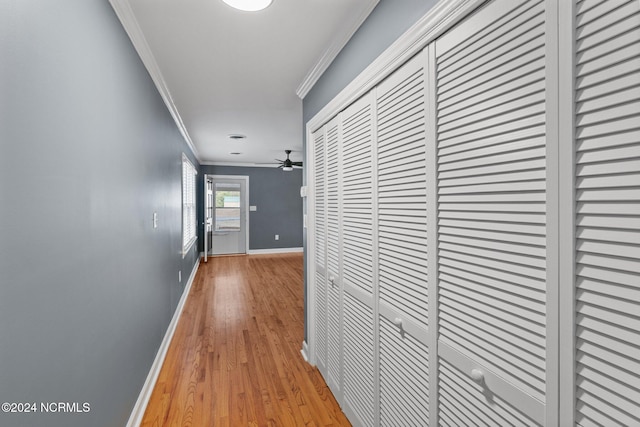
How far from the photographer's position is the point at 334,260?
2.19 m

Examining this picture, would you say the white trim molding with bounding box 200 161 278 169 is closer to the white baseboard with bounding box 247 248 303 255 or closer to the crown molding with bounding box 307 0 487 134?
the white baseboard with bounding box 247 248 303 255

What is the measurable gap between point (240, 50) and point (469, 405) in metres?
2.33

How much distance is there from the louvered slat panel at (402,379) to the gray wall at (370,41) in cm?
133

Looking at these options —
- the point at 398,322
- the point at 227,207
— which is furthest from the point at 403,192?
the point at 227,207

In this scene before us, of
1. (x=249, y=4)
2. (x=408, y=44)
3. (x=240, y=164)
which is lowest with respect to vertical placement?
(x=408, y=44)

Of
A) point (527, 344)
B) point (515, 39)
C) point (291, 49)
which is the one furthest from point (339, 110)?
point (527, 344)

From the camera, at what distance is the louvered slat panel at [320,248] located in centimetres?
237

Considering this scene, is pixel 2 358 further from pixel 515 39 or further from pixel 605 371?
pixel 515 39

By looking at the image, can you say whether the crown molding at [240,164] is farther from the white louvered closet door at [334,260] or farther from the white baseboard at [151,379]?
the white louvered closet door at [334,260]

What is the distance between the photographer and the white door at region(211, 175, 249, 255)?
7.95 meters

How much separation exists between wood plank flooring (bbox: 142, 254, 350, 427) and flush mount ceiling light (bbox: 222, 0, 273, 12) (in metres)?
2.37

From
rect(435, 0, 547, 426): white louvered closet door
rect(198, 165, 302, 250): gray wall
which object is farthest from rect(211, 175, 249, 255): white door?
rect(435, 0, 547, 426): white louvered closet door

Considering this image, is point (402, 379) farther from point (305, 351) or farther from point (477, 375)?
point (305, 351)

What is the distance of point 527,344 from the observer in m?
0.83
